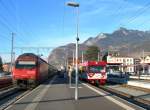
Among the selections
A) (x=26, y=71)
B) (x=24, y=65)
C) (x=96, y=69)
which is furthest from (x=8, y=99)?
(x=96, y=69)

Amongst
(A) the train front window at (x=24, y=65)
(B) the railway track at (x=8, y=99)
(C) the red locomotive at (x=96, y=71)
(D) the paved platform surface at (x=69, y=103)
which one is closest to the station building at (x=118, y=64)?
(C) the red locomotive at (x=96, y=71)

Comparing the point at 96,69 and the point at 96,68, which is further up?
the point at 96,68

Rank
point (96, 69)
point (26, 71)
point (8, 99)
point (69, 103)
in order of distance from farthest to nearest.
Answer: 1. point (96, 69)
2. point (26, 71)
3. point (8, 99)
4. point (69, 103)

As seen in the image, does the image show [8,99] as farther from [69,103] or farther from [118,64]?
[118,64]

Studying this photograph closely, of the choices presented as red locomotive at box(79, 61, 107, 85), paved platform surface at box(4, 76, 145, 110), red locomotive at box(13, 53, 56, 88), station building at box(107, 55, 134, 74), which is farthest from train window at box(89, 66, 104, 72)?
station building at box(107, 55, 134, 74)

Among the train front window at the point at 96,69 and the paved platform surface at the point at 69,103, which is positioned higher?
the train front window at the point at 96,69

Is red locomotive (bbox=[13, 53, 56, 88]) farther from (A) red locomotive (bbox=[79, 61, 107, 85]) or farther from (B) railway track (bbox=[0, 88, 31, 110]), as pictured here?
(B) railway track (bbox=[0, 88, 31, 110])

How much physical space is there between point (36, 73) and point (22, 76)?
1677 mm

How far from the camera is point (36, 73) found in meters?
43.9

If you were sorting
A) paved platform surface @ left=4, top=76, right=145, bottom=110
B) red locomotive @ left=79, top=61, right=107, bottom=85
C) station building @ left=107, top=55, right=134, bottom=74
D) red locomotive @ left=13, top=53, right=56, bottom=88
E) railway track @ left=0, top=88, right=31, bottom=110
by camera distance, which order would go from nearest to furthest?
paved platform surface @ left=4, top=76, right=145, bottom=110 < railway track @ left=0, top=88, right=31, bottom=110 < red locomotive @ left=13, top=53, right=56, bottom=88 < red locomotive @ left=79, top=61, right=107, bottom=85 < station building @ left=107, top=55, right=134, bottom=74

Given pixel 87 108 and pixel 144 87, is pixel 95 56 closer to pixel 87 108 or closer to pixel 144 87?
pixel 144 87

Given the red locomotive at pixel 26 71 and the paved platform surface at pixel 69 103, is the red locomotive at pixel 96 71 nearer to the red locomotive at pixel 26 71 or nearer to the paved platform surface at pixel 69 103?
the red locomotive at pixel 26 71

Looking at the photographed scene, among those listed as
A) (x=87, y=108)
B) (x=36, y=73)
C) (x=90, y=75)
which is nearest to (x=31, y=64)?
(x=36, y=73)

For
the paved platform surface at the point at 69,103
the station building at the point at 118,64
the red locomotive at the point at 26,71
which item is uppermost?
the station building at the point at 118,64
